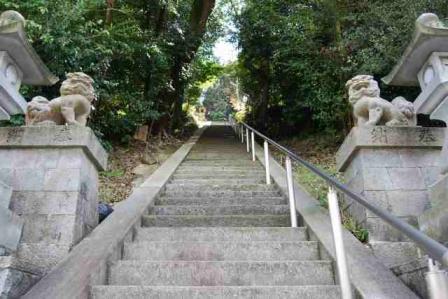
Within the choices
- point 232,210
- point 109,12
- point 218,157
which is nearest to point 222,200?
point 232,210

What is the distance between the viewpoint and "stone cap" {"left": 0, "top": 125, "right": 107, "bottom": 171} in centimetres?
379

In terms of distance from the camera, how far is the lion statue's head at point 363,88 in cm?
414

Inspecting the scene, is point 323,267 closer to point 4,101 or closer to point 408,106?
point 408,106

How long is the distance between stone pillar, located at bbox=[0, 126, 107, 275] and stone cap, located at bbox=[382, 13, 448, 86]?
9.67ft

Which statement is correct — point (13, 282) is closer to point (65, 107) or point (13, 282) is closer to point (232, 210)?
point (65, 107)

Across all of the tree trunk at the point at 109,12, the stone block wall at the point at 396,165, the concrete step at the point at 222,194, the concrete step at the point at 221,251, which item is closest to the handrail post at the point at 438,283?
the concrete step at the point at 221,251

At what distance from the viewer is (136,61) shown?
970 cm

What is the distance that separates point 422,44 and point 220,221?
100 inches

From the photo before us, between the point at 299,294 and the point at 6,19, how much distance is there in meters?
3.20

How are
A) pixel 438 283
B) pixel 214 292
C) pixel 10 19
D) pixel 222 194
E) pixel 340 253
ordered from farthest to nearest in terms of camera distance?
pixel 222 194, pixel 10 19, pixel 214 292, pixel 340 253, pixel 438 283

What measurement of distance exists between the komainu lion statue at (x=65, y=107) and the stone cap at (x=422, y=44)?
9.92 feet

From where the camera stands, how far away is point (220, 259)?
3396mm

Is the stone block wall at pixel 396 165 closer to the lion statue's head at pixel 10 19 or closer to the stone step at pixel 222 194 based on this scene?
the stone step at pixel 222 194

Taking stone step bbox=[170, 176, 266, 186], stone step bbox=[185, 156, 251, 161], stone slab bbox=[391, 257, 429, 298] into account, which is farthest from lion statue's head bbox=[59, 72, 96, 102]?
stone step bbox=[185, 156, 251, 161]
